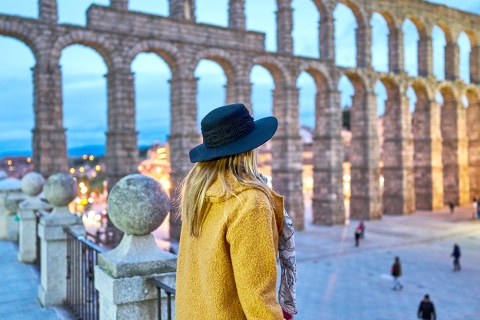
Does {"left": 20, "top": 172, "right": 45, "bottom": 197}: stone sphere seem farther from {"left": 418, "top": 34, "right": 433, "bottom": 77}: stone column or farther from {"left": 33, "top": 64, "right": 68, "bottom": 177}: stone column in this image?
{"left": 418, "top": 34, "right": 433, "bottom": 77}: stone column

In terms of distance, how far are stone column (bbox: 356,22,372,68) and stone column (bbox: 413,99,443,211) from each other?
22.0 ft

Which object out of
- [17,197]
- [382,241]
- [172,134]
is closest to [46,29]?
[172,134]

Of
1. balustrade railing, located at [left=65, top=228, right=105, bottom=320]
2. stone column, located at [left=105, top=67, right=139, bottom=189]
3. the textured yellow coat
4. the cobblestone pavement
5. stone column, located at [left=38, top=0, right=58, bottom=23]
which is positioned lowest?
the cobblestone pavement

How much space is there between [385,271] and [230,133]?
50.3ft

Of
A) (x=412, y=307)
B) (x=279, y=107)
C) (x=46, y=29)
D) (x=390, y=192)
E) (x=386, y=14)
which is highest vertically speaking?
(x=386, y=14)

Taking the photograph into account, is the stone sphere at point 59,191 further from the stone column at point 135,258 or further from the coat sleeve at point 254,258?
the coat sleeve at point 254,258

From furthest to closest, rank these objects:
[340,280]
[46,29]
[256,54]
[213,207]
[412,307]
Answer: [256,54] → [46,29] → [340,280] → [412,307] → [213,207]

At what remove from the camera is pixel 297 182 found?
23359 mm

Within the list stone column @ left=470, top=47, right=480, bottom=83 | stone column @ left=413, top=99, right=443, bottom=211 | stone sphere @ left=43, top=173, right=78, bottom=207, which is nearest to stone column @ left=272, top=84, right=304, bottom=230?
stone column @ left=413, top=99, right=443, bottom=211

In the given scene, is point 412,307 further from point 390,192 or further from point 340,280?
point 390,192

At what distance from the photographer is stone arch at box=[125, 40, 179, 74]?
62.3ft

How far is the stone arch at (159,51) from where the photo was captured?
19.0 meters

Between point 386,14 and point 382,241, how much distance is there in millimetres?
15519

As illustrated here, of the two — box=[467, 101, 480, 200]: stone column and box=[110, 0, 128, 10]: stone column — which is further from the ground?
box=[110, 0, 128, 10]: stone column
